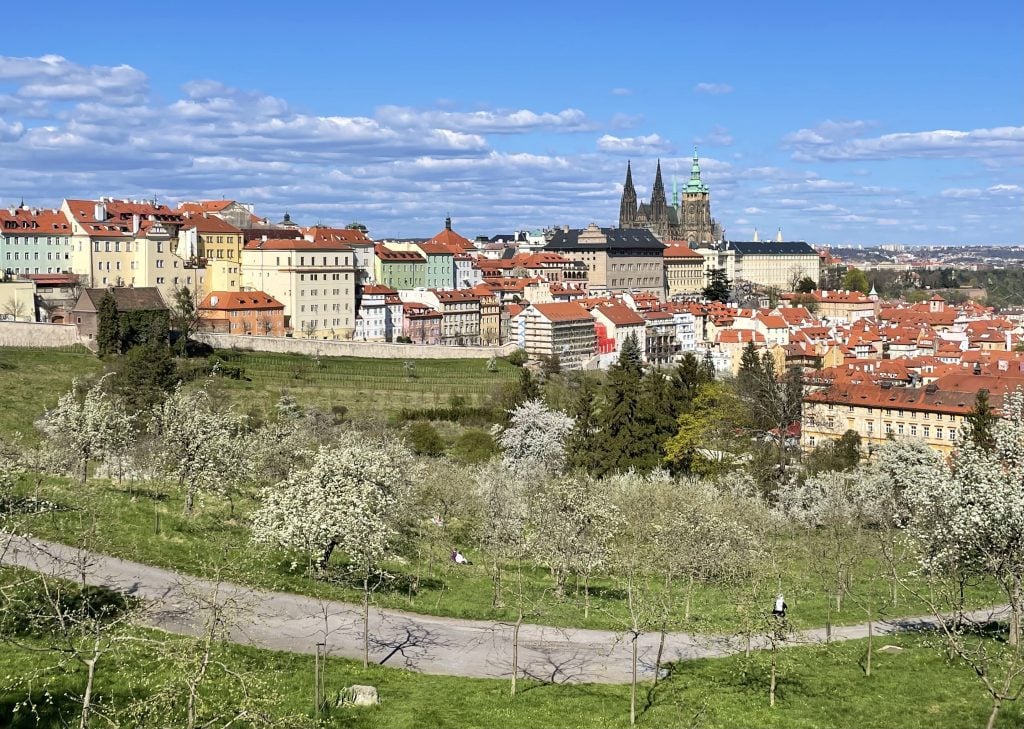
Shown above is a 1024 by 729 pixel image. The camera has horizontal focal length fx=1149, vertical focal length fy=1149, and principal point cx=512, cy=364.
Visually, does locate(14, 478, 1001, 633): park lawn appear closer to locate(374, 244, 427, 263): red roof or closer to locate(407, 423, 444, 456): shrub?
locate(407, 423, 444, 456): shrub

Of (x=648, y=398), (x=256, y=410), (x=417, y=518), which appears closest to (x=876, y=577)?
(x=417, y=518)

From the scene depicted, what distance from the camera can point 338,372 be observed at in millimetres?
82000

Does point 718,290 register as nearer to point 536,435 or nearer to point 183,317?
point 183,317

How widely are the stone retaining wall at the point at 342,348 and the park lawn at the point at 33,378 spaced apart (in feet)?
36.2

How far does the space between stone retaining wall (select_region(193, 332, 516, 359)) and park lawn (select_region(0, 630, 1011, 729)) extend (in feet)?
221

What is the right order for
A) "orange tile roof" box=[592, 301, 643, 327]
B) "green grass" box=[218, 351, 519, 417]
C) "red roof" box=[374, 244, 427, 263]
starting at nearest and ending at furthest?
"green grass" box=[218, 351, 519, 417], "orange tile roof" box=[592, 301, 643, 327], "red roof" box=[374, 244, 427, 263]

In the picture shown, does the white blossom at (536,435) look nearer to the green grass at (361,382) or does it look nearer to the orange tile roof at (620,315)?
the green grass at (361,382)

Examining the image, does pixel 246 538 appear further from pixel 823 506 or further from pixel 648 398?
pixel 648 398

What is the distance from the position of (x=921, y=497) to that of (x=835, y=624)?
5988 mm

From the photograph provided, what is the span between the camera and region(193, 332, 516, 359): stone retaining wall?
8488 centimetres

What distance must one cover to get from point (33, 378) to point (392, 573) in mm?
48796

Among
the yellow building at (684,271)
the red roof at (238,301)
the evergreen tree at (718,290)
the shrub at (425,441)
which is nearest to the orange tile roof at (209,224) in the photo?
the red roof at (238,301)

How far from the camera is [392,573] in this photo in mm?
27219

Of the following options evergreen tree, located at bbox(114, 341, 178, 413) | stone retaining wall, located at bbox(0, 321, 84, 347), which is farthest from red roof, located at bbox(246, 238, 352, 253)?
evergreen tree, located at bbox(114, 341, 178, 413)
